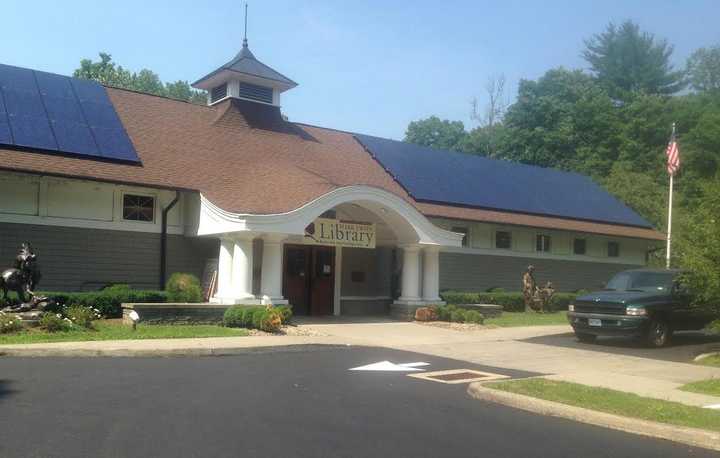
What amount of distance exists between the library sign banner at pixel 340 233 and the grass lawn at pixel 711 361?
10496mm

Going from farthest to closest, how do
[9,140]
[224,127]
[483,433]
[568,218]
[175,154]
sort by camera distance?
[568,218] → [224,127] → [175,154] → [9,140] → [483,433]

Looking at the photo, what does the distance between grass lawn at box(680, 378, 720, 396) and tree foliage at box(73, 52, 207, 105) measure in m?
50.4

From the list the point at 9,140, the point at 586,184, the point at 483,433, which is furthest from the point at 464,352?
the point at 586,184

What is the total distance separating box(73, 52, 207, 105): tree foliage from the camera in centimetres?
5874

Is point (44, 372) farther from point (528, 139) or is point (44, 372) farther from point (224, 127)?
point (528, 139)

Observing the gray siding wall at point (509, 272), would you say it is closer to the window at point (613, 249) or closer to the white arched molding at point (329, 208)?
the window at point (613, 249)

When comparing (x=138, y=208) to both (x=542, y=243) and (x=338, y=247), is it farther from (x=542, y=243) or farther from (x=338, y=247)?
(x=542, y=243)

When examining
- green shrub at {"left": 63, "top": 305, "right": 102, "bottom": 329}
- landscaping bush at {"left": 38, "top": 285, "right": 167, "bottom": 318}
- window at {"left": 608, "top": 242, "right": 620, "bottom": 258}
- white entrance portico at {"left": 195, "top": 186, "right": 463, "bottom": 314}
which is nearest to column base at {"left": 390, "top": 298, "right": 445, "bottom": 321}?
white entrance portico at {"left": 195, "top": 186, "right": 463, "bottom": 314}

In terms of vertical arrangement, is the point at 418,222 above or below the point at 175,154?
below

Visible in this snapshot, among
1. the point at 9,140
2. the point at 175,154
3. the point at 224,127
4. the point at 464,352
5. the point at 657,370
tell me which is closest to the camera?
the point at 657,370

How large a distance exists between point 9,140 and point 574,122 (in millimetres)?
47668

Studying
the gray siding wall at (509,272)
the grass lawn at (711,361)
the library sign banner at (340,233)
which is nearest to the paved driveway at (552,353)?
the grass lawn at (711,361)

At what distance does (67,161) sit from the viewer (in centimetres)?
1936

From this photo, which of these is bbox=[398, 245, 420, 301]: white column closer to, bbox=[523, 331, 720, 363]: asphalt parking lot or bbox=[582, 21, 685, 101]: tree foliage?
bbox=[523, 331, 720, 363]: asphalt parking lot
